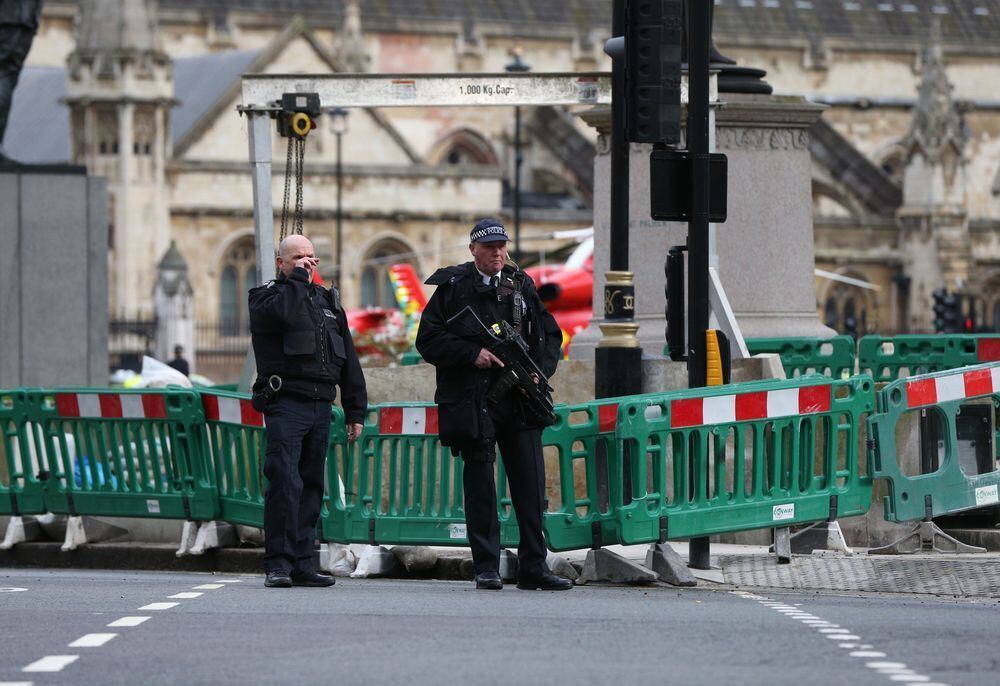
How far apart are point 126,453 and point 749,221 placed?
5305 millimetres

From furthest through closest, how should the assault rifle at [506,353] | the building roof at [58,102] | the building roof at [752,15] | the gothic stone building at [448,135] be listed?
the building roof at [752,15] → the building roof at [58,102] → the gothic stone building at [448,135] → the assault rifle at [506,353]

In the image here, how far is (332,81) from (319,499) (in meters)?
4.24

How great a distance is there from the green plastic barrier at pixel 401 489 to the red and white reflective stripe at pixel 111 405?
1.77 metres

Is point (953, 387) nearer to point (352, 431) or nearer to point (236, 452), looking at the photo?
point (352, 431)

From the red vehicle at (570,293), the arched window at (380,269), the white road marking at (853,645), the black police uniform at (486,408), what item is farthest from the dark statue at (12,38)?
the arched window at (380,269)

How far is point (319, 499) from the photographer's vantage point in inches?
511

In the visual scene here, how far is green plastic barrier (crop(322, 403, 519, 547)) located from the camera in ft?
46.3

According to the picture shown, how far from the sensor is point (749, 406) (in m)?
13.6

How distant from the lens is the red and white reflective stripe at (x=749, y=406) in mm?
13359

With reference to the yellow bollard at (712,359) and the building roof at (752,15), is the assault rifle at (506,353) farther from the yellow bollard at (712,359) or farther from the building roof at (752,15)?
the building roof at (752,15)

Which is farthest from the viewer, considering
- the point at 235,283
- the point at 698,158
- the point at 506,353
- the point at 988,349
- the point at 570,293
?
the point at 235,283

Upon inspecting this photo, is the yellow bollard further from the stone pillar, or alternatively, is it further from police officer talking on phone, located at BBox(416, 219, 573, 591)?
the stone pillar

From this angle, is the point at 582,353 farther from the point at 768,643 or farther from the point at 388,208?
the point at 388,208

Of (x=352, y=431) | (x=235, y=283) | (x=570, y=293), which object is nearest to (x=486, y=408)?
(x=352, y=431)
